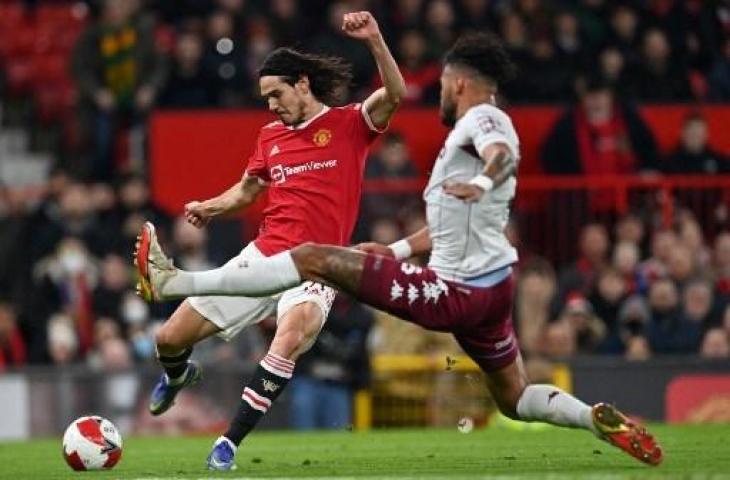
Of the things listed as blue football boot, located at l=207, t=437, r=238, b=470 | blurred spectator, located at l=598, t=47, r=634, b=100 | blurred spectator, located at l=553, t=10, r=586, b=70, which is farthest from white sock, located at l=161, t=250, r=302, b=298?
blurred spectator, located at l=553, t=10, r=586, b=70

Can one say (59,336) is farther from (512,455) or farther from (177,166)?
(512,455)

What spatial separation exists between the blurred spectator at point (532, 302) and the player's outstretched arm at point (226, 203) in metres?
6.68

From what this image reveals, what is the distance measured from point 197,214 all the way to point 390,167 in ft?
25.3

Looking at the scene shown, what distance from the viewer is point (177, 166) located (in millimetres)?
21422

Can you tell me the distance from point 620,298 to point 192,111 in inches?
205

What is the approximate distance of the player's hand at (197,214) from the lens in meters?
13.0

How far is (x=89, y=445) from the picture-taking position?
12430 millimetres

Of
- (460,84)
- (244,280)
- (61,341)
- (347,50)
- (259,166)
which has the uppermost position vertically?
(460,84)

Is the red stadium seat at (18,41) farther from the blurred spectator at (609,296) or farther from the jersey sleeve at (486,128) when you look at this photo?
the jersey sleeve at (486,128)

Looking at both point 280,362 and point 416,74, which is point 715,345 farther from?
point 280,362

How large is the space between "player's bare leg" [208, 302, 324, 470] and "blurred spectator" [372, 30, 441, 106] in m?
9.11

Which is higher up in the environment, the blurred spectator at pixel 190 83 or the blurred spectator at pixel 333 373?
the blurred spectator at pixel 190 83

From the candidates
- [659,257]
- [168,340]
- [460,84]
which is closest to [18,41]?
[659,257]

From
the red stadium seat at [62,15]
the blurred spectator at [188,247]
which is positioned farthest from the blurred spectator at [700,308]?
the red stadium seat at [62,15]
